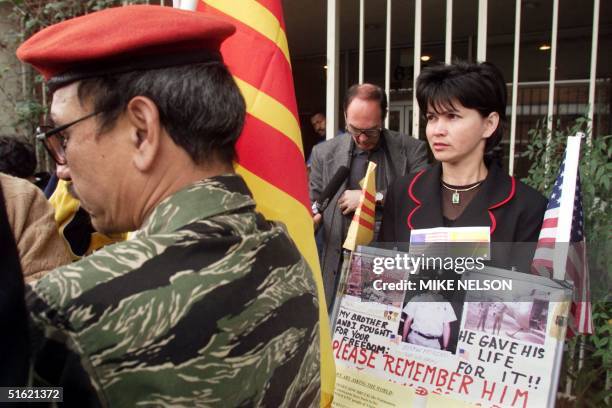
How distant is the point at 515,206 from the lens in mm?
1783

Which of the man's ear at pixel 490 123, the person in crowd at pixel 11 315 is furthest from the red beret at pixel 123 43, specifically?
the man's ear at pixel 490 123

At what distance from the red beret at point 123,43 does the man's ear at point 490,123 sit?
1298 millimetres

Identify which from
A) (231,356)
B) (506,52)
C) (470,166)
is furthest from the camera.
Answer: (506,52)

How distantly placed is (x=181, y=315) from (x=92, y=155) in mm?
342

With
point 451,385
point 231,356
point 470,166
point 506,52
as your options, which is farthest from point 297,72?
point 231,356

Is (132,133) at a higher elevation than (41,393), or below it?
higher

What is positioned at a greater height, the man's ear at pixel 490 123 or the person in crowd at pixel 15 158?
the man's ear at pixel 490 123

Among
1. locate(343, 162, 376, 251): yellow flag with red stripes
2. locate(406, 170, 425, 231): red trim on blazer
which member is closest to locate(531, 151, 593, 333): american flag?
locate(406, 170, 425, 231): red trim on blazer

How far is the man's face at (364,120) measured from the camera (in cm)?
271

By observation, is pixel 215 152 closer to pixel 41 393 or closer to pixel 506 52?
pixel 41 393

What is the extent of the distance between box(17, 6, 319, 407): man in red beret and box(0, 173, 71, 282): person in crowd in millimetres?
773

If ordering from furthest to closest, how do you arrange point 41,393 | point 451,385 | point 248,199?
1. point 451,385
2. point 248,199
3. point 41,393

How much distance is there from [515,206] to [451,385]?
68cm

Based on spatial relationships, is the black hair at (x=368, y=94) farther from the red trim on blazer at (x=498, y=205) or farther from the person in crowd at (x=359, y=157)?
the red trim on blazer at (x=498, y=205)
